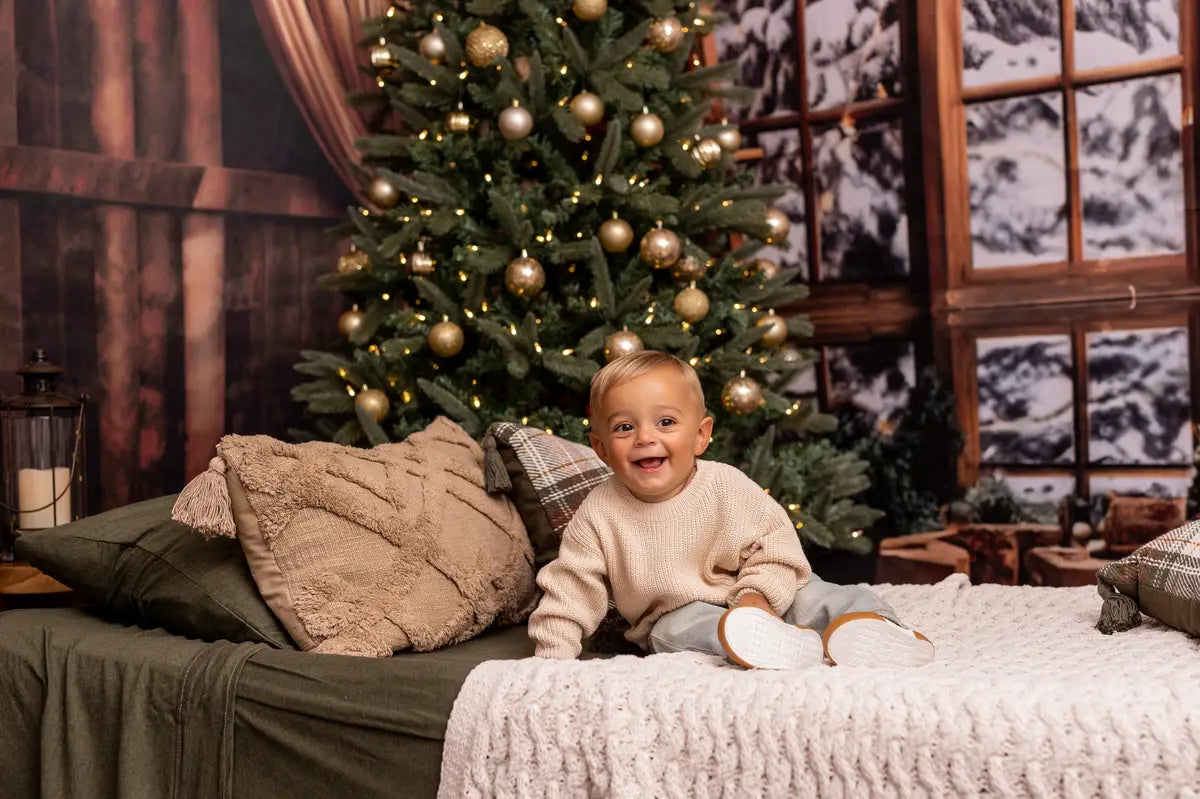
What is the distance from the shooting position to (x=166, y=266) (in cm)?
352

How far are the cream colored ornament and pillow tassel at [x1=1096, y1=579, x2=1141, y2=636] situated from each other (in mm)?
1792

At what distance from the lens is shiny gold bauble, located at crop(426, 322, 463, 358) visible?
10.2 ft

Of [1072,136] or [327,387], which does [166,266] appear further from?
[1072,136]

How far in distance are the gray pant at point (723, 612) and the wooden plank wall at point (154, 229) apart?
2.20 metres

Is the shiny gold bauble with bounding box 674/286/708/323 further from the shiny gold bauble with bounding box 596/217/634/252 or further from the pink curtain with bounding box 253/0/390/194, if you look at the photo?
the pink curtain with bounding box 253/0/390/194

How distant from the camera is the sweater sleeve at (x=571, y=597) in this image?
1.88 m

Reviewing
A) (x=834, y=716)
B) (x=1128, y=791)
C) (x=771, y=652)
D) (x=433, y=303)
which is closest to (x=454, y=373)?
(x=433, y=303)

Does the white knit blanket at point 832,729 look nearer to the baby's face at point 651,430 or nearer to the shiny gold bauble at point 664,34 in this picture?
the baby's face at point 651,430

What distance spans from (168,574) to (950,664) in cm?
141

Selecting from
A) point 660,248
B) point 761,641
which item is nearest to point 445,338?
point 660,248

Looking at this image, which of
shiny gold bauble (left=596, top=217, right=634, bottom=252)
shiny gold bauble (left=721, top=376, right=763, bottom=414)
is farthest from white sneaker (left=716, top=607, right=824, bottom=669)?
shiny gold bauble (left=596, top=217, right=634, bottom=252)

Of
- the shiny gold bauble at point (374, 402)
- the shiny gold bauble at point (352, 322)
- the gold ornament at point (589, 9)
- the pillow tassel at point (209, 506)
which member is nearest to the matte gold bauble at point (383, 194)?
the shiny gold bauble at point (352, 322)

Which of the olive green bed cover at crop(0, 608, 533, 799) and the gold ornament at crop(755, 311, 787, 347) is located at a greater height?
the gold ornament at crop(755, 311, 787, 347)

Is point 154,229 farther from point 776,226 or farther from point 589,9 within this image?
point 776,226
